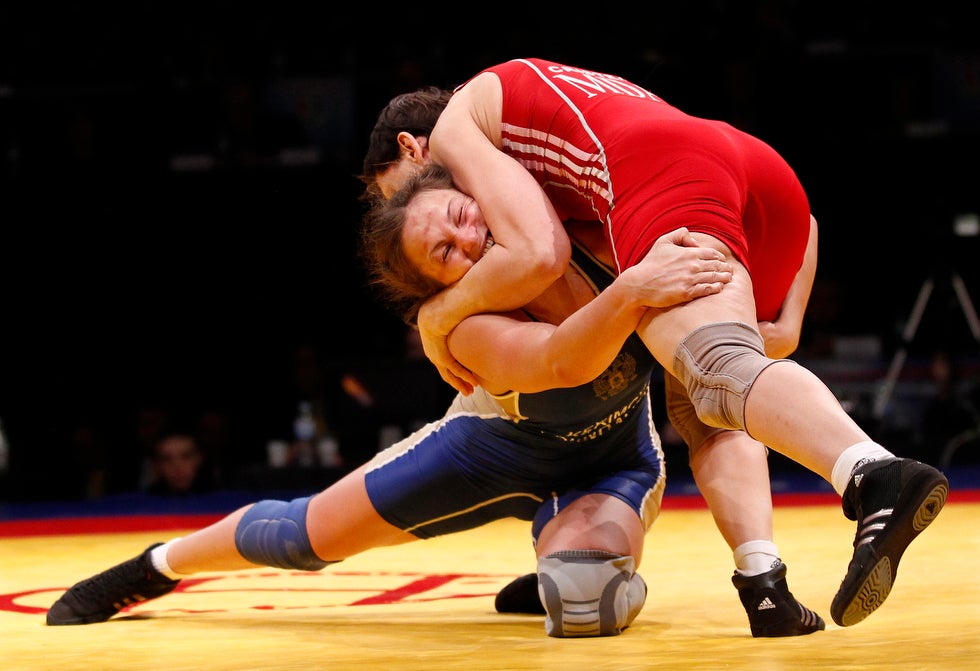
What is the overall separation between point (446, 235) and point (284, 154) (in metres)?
5.00

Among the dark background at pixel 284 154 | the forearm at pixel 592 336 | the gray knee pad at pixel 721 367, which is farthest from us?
the dark background at pixel 284 154

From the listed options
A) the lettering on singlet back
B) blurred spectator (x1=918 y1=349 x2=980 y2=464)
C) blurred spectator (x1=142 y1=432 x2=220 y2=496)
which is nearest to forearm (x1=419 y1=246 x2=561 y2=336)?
the lettering on singlet back

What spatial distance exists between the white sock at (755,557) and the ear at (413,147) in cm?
94

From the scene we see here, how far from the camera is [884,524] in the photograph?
145 cm

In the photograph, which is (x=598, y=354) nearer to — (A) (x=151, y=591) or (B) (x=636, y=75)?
(A) (x=151, y=591)

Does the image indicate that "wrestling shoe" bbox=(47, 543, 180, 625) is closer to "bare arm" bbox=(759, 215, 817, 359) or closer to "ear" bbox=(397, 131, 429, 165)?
A: "ear" bbox=(397, 131, 429, 165)

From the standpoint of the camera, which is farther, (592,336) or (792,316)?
(792,316)

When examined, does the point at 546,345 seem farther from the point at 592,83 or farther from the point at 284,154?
the point at 284,154

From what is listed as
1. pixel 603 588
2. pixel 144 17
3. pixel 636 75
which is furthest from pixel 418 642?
pixel 144 17

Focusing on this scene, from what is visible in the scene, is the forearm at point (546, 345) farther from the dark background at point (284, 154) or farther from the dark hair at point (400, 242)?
the dark background at point (284, 154)

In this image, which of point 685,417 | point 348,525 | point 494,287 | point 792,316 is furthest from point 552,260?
point 348,525

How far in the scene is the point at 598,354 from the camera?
1781mm

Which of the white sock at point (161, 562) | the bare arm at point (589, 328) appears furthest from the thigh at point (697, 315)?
the white sock at point (161, 562)

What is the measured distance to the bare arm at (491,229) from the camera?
191cm
